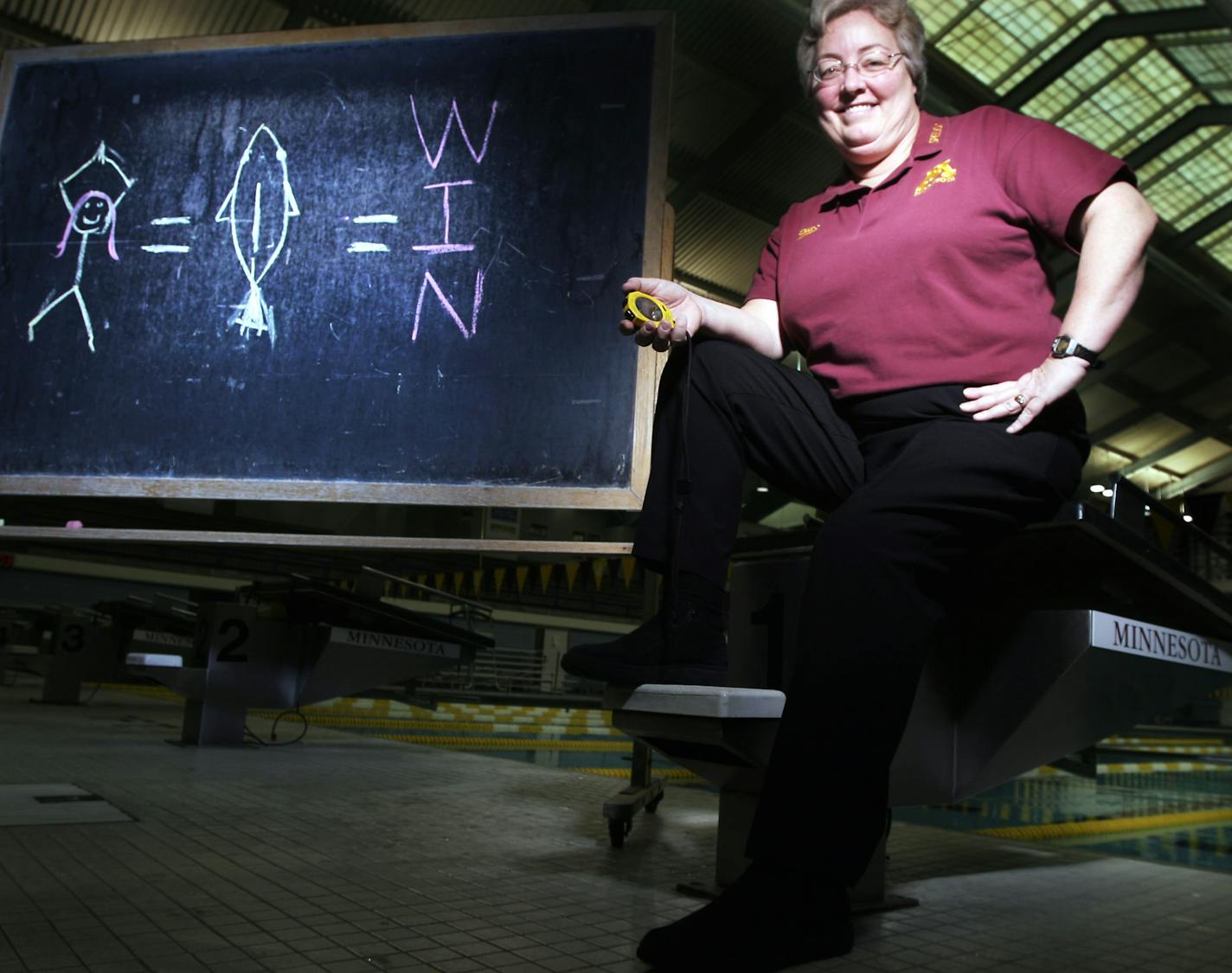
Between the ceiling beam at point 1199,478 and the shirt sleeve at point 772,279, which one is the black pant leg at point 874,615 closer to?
the shirt sleeve at point 772,279

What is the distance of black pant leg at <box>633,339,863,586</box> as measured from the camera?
1182 mm

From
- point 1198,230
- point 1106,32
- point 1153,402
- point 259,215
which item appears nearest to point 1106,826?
point 259,215

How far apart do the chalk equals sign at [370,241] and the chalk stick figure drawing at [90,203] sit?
62 centimetres

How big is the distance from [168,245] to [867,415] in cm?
179

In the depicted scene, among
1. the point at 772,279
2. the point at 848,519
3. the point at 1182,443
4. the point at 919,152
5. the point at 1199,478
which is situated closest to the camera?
the point at 848,519

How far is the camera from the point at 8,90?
2.35 metres

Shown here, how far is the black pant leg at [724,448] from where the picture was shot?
3.88ft

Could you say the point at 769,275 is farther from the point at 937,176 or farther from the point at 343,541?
the point at 343,541

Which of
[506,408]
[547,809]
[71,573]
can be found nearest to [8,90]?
[506,408]

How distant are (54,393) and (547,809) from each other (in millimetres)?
1594

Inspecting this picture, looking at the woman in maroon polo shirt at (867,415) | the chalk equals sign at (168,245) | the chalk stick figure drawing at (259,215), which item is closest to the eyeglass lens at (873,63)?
the woman in maroon polo shirt at (867,415)

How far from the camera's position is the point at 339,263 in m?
2.07

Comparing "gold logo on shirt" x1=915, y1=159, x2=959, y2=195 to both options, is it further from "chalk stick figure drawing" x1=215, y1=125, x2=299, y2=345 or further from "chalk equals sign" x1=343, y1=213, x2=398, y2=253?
"chalk stick figure drawing" x1=215, y1=125, x2=299, y2=345

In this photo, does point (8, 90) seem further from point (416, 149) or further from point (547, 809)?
point (547, 809)
